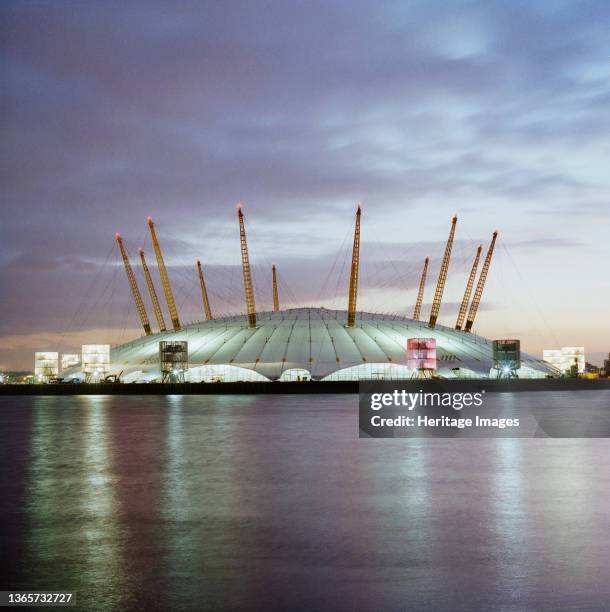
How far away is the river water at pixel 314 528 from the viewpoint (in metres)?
9.95

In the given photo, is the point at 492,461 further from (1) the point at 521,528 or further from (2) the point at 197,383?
(2) the point at 197,383

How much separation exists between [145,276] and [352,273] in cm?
5194

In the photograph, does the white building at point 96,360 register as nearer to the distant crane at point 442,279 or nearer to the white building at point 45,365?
the white building at point 45,365

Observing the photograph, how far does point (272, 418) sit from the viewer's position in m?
52.5

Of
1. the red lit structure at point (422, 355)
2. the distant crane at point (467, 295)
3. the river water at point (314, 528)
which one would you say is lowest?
the river water at point (314, 528)

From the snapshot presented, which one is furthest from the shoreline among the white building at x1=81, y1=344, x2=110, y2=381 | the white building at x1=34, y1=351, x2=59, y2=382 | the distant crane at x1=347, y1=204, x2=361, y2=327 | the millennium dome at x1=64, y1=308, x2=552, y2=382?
the white building at x1=34, y1=351, x2=59, y2=382

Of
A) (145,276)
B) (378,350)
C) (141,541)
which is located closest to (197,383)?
(378,350)

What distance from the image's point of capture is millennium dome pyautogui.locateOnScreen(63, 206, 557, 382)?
124 metres

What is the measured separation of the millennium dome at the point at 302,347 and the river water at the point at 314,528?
96.4 metres

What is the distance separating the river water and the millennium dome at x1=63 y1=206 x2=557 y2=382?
96433 mm

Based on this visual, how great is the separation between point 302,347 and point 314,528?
117 m

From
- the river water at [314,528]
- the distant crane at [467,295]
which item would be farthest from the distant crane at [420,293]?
the river water at [314,528]

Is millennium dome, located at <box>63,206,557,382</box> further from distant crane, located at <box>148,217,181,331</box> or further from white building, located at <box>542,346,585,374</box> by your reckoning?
white building, located at <box>542,346,585,374</box>

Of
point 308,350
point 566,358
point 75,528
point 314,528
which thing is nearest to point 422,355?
point 308,350
